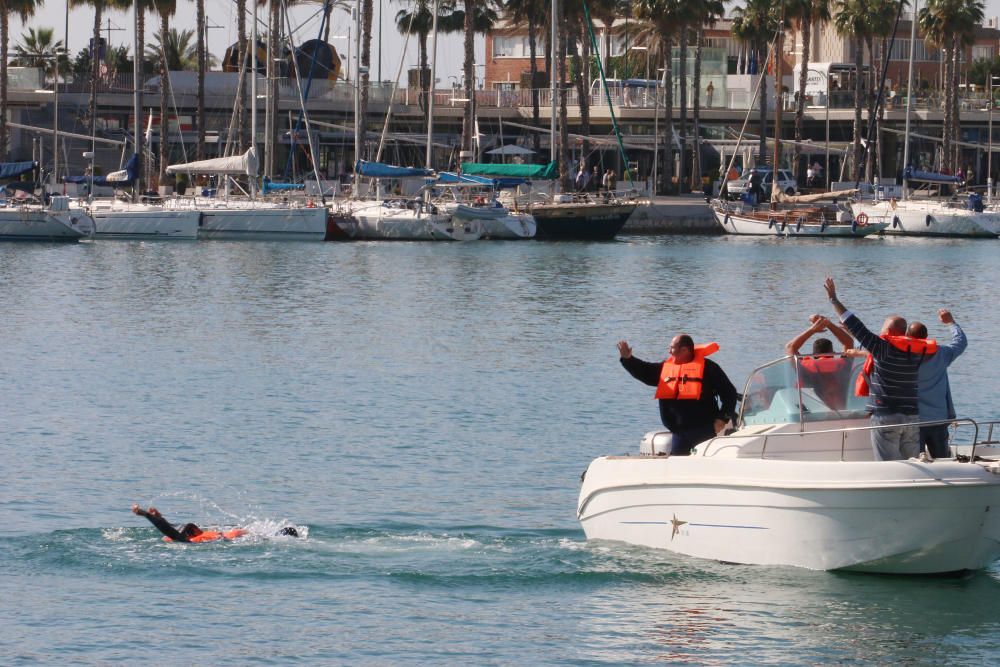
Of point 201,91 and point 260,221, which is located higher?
point 201,91

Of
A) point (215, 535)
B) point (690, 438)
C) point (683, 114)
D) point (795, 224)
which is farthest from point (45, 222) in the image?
point (690, 438)

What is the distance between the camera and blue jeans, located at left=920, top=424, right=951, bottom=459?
44.2ft

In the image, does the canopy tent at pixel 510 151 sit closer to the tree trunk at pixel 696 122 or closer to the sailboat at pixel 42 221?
the tree trunk at pixel 696 122

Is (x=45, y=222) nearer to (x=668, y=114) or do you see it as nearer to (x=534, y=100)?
(x=534, y=100)

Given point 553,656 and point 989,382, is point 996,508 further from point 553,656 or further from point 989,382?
point 989,382

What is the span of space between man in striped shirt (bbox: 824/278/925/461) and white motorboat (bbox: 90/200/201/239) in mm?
52867

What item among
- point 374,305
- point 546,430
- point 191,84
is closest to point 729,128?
point 191,84

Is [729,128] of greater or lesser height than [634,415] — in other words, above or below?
above

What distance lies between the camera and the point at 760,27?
86500mm

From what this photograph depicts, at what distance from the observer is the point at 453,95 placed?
290 ft

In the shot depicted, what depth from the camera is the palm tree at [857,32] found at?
276 ft

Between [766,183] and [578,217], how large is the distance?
62.6 ft

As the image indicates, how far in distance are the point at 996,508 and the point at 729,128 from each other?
262 feet

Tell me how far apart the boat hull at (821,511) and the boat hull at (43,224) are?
5241 cm
